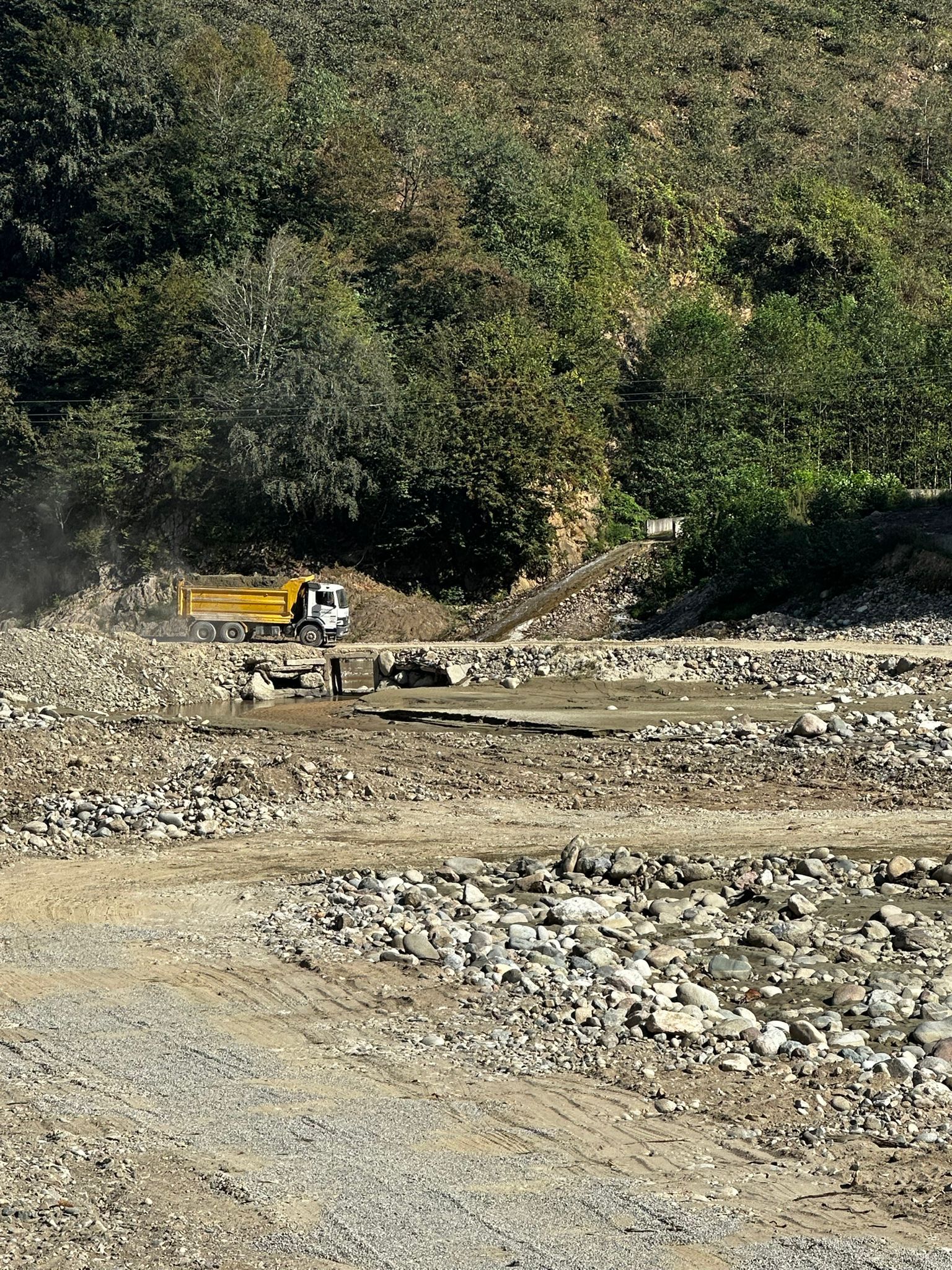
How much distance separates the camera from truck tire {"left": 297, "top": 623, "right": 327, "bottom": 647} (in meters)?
41.3

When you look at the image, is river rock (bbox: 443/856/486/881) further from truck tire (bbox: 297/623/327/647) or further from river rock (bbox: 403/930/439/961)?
truck tire (bbox: 297/623/327/647)

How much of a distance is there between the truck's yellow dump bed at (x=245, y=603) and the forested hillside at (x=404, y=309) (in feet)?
33.4

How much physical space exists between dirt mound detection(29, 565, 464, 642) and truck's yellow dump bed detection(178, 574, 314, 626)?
92 cm

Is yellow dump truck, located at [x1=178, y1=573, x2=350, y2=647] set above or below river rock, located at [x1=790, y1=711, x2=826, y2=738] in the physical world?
above

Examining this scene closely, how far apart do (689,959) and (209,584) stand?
32.0m

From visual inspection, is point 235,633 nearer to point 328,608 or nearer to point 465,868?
point 328,608

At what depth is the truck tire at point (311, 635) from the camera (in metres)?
41.3

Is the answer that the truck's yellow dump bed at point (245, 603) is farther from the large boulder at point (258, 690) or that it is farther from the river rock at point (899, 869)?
the river rock at point (899, 869)

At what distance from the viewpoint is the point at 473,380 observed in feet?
171

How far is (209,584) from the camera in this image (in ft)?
143

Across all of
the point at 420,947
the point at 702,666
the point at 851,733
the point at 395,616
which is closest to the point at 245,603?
the point at 395,616

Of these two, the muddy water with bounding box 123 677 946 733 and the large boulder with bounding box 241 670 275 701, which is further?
the large boulder with bounding box 241 670 275 701

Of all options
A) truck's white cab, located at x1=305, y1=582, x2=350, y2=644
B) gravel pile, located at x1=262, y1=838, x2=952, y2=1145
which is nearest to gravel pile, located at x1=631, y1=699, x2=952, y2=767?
gravel pile, located at x1=262, y1=838, x2=952, y2=1145

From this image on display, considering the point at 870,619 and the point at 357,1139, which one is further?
the point at 870,619
